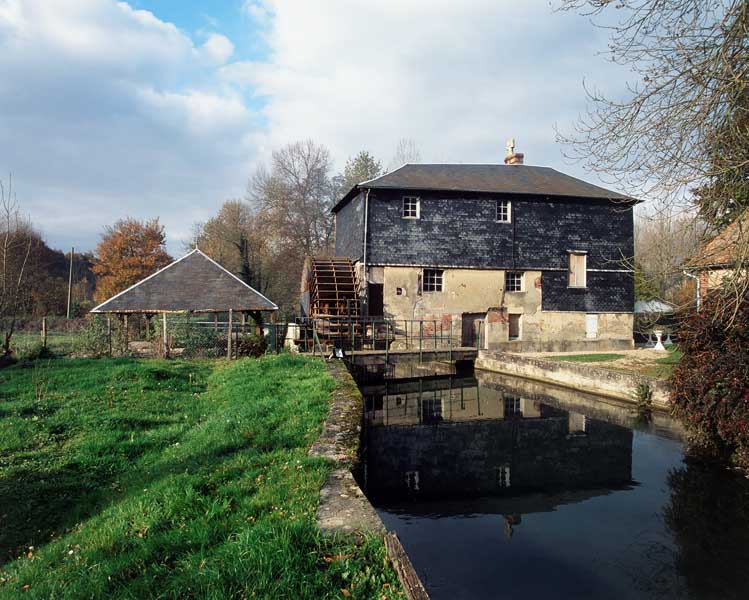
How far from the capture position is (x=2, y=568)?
11.4 feet

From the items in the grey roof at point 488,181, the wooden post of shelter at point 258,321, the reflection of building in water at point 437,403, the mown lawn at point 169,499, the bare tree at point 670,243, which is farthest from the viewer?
the grey roof at point 488,181

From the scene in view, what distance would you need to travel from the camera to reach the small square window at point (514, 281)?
20500 mm

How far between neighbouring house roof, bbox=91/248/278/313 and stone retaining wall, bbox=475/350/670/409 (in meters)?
8.16

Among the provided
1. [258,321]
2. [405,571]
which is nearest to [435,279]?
[258,321]

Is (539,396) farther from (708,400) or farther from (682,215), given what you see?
(682,215)

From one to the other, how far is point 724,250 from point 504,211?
1473 centimetres

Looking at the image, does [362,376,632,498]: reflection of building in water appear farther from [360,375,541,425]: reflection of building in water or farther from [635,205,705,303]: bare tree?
[635,205,705,303]: bare tree

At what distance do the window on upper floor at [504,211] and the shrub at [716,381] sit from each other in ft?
42.4

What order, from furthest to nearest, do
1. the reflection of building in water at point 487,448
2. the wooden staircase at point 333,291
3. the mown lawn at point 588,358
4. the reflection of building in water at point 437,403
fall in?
the wooden staircase at point 333,291
the mown lawn at point 588,358
the reflection of building in water at point 437,403
the reflection of building in water at point 487,448

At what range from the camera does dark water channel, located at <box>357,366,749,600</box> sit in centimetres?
455

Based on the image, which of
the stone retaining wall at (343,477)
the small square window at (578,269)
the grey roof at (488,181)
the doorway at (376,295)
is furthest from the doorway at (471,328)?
the stone retaining wall at (343,477)

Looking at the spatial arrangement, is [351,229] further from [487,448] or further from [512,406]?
[487,448]

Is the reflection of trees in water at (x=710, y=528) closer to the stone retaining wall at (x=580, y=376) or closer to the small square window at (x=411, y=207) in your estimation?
the stone retaining wall at (x=580, y=376)

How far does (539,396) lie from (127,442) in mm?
10675
